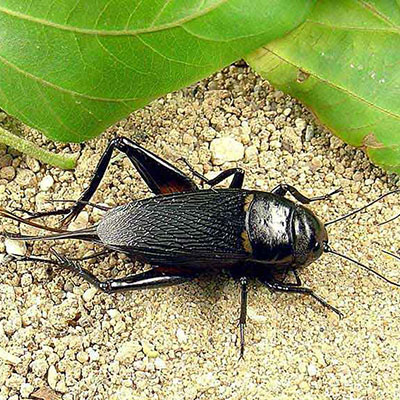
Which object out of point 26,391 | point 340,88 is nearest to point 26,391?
point 26,391

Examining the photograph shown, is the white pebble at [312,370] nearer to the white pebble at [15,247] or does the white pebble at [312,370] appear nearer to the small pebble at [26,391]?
the small pebble at [26,391]

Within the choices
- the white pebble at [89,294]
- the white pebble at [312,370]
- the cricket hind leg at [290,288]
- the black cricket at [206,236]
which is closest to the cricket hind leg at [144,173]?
the black cricket at [206,236]

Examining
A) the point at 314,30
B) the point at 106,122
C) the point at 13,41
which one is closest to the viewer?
the point at 13,41

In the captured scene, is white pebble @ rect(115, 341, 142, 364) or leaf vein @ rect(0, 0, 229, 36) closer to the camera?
leaf vein @ rect(0, 0, 229, 36)

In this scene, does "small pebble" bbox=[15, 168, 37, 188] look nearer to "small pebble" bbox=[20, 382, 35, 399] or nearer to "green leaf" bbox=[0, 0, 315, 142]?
"green leaf" bbox=[0, 0, 315, 142]

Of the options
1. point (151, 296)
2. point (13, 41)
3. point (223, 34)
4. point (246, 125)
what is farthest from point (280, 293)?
point (13, 41)

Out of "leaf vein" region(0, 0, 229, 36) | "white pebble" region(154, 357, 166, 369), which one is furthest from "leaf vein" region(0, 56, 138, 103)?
"white pebble" region(154, 357, 166, 369)

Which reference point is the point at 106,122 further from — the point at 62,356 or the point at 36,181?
the point at 62,356
